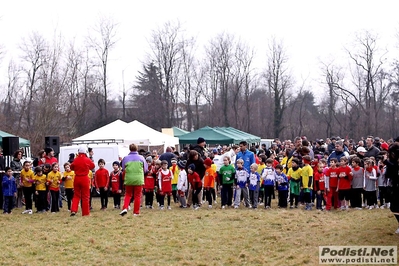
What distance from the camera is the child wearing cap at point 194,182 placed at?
55.0ft

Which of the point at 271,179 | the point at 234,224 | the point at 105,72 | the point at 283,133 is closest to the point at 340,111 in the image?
the point at 283,133

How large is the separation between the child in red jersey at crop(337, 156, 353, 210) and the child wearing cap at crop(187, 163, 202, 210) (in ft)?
13.1

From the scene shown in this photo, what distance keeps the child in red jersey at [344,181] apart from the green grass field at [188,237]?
990 millimetres

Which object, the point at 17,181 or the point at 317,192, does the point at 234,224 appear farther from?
the point at 17,181

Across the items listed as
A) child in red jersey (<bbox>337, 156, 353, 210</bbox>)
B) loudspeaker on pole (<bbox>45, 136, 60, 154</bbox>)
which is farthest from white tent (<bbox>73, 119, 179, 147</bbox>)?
child in red jersey (<bbox>337, 156, 353, 210</bbox>)

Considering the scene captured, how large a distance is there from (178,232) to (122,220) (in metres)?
2.36

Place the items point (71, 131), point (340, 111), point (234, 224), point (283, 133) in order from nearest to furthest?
point (234, 224)
point (71, 131)
point (340, 111)
point (283, 133)

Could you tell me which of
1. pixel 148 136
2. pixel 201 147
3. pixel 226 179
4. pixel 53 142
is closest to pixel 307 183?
pixel 226 179

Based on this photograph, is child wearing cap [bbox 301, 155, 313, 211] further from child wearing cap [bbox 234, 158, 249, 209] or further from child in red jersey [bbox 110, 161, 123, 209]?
child in red jersey [bbox 110, 161, 123, 209]

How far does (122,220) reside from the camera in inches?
545

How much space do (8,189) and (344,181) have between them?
9616 mm

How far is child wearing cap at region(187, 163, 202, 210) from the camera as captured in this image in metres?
16.8

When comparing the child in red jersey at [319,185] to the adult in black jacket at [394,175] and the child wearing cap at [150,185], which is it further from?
the adult in black jacket at [394,175]

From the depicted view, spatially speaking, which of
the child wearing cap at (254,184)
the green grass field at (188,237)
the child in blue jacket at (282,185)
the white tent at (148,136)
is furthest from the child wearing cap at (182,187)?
the white tent at (148,136)
